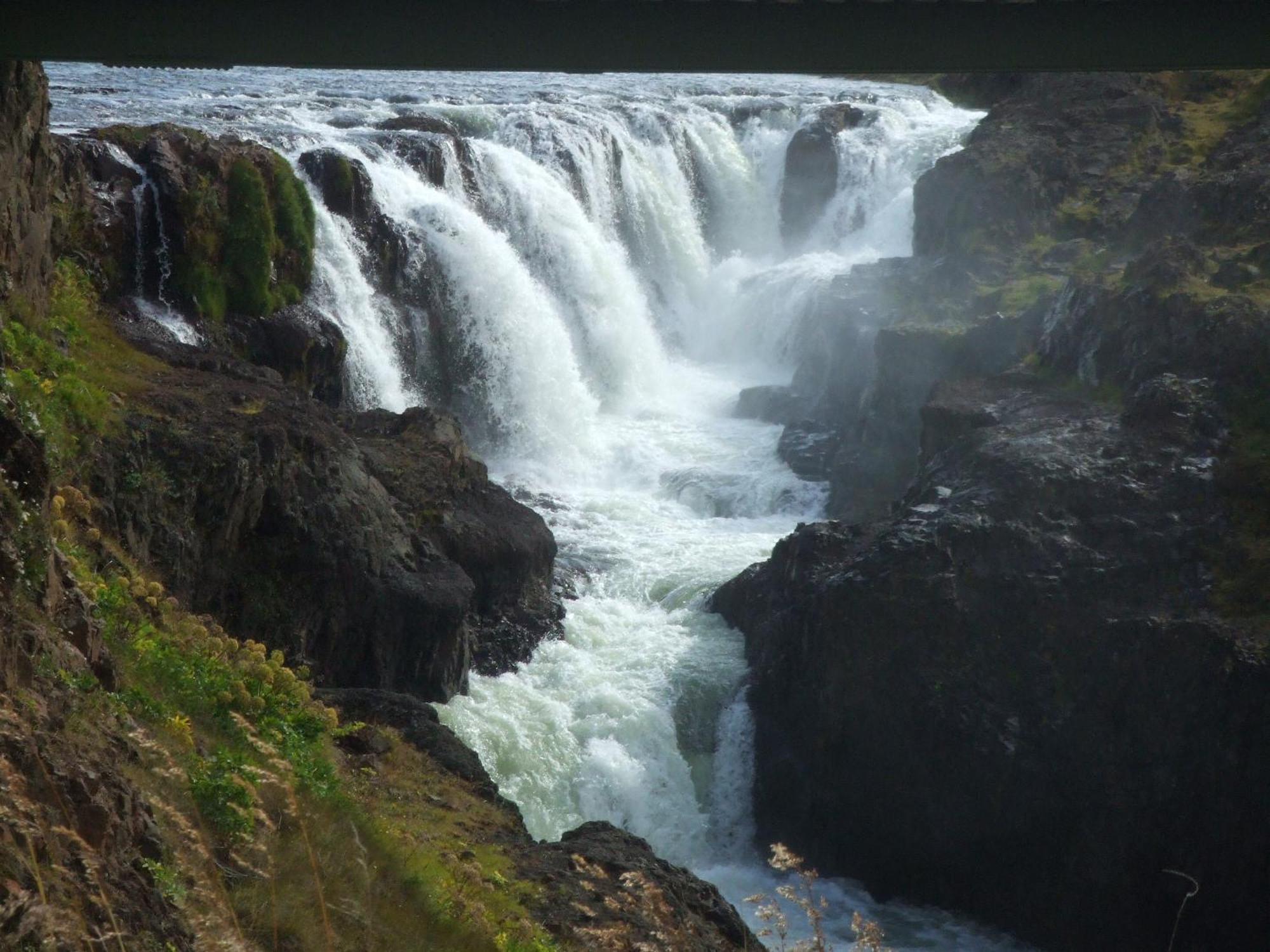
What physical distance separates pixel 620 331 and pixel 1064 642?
17339 mm

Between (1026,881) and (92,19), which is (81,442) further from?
(1026,881)

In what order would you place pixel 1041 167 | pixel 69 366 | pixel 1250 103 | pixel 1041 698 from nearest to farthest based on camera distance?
1. pixel 69 366
2. pixel 1041 698
3. pixel 1041 167
4. pixel 1250 103

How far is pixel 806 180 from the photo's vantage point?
3859 centimetres

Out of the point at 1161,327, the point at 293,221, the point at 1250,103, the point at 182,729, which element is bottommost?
the point at 182,729

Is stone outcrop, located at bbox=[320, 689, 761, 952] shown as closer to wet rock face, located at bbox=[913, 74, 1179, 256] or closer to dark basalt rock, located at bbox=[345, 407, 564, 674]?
dark basalt rock, located at bbox=[345, 407, 564, 674]

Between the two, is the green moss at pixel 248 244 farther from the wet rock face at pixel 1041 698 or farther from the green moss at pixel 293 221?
the wet rock face at pixel 1041 698

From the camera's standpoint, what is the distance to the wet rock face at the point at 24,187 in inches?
490

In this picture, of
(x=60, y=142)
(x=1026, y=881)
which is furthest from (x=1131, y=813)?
(x=60, y=142)

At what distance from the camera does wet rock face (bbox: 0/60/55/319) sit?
40.8 feet

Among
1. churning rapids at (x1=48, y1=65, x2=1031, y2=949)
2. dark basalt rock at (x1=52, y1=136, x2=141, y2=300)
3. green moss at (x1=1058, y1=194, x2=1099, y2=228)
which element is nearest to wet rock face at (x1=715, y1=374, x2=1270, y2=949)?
churning rapids at (x1=48, y1=65, x2=1031, y2=949)

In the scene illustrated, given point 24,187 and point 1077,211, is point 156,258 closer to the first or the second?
point 24,187

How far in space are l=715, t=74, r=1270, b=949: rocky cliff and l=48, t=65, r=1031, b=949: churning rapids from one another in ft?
2.74

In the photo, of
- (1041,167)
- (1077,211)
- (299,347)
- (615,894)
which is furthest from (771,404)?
(615,894)

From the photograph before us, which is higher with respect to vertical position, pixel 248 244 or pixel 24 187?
pixel 24 187
